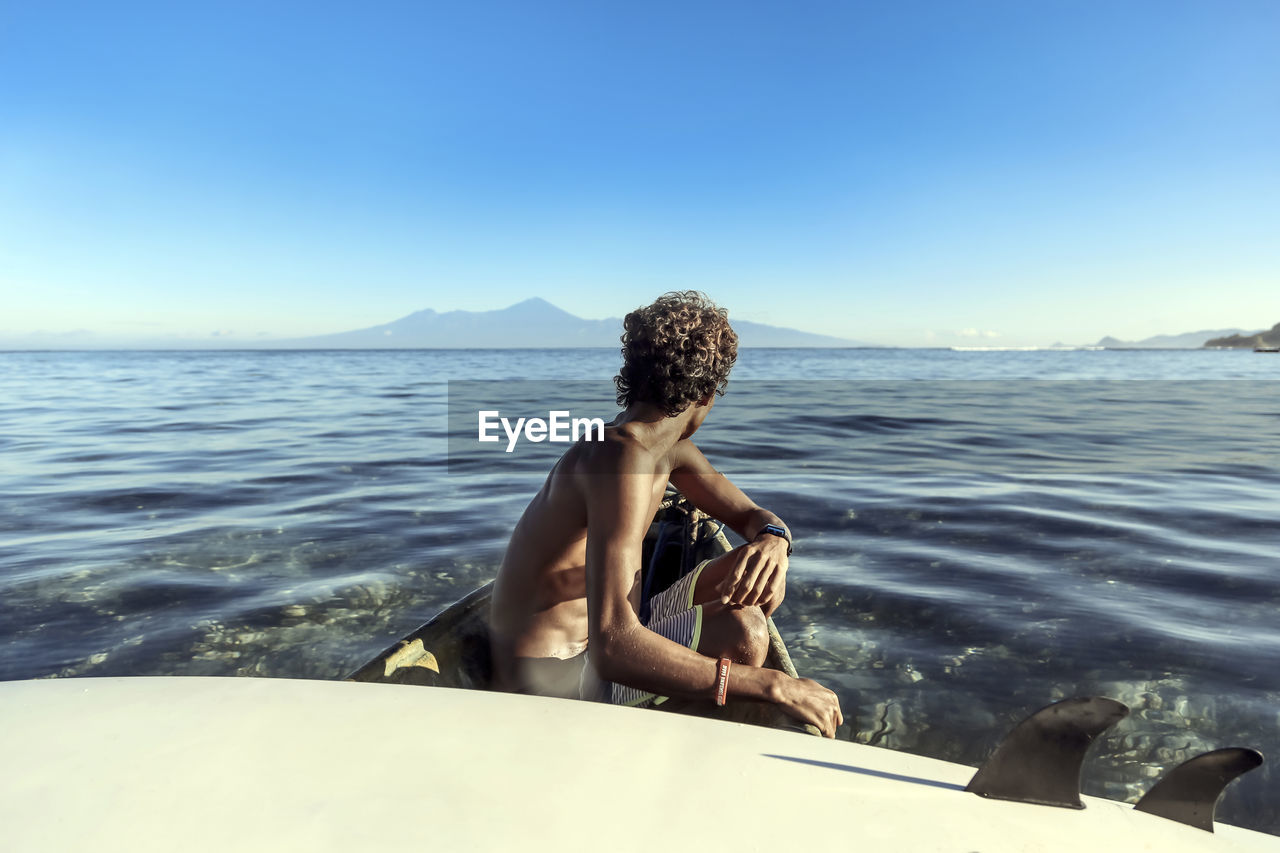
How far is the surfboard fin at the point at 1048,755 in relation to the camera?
1753 mm

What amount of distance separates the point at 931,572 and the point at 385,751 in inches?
214

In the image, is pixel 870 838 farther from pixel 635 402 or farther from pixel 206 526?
pixel 206 526

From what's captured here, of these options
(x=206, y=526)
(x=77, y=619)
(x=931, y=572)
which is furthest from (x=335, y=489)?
(x=931, y=572)

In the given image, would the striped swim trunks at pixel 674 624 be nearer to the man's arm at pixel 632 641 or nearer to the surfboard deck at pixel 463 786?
the man's arm at pixel 632 641

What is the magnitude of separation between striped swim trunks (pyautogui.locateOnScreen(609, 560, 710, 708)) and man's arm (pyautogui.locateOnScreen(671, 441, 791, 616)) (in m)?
0.21

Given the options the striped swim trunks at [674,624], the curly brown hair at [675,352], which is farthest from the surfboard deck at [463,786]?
the curly brown hair at [675,352]

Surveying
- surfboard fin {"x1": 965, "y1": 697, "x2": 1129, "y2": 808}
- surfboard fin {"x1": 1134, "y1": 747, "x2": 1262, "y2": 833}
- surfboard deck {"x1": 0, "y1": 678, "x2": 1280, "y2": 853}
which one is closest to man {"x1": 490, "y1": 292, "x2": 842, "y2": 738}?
surfboard deck {"x1": 0, "y1": 678, "x2": 1280, "y2": 853}

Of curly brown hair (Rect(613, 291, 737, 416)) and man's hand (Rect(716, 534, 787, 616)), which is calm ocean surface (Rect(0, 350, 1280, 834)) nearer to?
man's hand (Rect(716, 534, 787, 616))

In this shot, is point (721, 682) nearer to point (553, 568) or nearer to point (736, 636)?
point (736, 636)

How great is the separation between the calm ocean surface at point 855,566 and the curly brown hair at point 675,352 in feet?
7.35

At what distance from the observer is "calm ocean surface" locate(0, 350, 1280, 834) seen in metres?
4.27

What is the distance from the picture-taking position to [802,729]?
100 inches

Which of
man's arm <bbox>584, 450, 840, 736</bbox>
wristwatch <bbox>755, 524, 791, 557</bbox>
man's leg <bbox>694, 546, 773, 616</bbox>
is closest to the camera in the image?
man's arm <bbox>584, 450, 840, 736</bbox>

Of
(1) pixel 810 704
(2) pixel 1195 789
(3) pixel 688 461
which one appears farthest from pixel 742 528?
(2) pixel 1195 789
